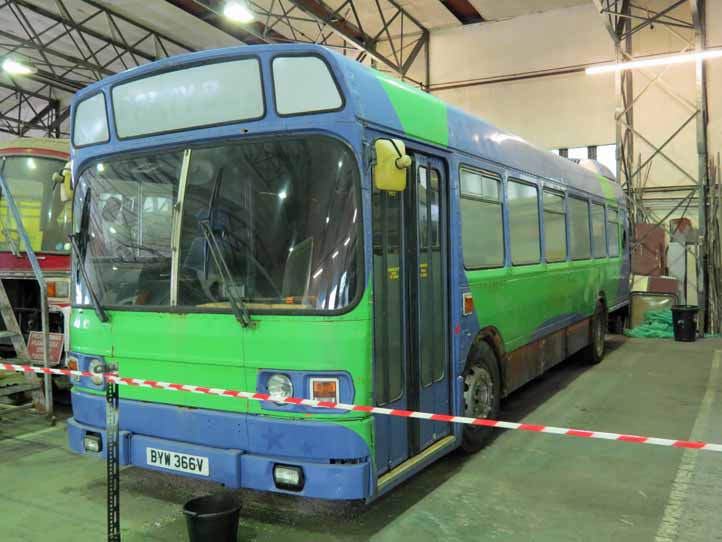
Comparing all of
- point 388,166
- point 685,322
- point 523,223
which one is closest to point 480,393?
point 523,223

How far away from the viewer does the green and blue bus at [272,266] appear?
3.74m

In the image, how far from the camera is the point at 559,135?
17.8 meters

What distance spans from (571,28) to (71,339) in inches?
650

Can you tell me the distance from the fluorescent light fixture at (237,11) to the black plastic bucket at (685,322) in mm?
10632

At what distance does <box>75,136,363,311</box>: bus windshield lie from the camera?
377cm

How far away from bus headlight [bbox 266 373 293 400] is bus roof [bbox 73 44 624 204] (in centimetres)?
153

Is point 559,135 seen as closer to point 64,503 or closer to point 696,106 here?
point 696,106

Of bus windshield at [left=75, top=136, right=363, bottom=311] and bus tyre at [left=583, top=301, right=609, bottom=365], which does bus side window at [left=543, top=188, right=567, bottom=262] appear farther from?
bus windshield at [left=75, top=136, right=363, bottom=311]

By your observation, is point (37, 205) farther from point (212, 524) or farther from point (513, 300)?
point (212, 524)

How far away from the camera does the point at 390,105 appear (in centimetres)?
423

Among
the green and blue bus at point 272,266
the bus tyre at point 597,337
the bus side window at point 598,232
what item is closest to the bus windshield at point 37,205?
the green and blue bus at point 272,266

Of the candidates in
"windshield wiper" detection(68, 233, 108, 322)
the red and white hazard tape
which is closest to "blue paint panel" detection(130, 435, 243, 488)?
the red and white hazard tape

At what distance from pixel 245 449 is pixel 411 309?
1436 millimetres

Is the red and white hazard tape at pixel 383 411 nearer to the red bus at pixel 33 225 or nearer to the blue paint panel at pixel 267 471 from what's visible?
the blue paint panel at pixel 267 471
